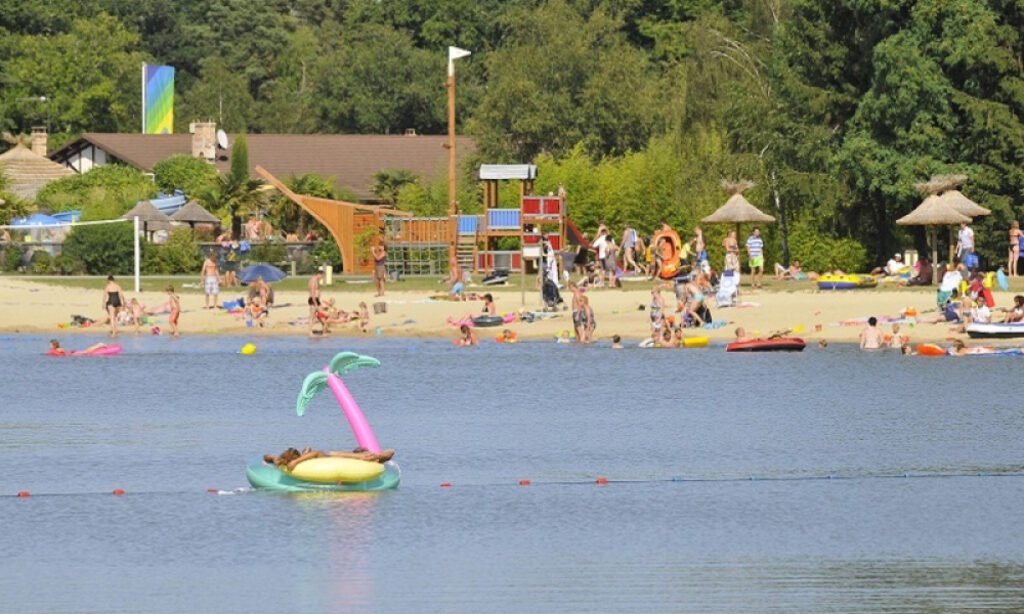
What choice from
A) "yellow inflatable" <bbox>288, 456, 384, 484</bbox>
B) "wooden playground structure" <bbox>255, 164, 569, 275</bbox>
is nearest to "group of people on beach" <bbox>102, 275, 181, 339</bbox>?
"wooden playground structure" <bbox>255, 164, 569, 275</bbox>

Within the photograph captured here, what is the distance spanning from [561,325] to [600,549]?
2281cm

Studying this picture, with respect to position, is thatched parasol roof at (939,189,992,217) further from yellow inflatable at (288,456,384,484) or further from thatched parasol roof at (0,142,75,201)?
thatched parasol roof at (0,142,75,201)

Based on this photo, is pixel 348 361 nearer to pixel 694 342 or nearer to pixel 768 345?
pixel 694 342

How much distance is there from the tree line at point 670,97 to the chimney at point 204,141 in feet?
38.8

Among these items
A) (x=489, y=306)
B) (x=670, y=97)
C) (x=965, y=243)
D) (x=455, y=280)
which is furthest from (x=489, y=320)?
(x=670, y=97)

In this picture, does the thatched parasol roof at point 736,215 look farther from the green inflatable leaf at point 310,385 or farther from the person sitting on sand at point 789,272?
the green inflatable leaf at point 310,385

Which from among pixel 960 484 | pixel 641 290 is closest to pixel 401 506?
pixel 960 484

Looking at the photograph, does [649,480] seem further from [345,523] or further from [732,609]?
[732,609]

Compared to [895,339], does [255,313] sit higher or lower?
higher

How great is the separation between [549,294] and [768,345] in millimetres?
6025

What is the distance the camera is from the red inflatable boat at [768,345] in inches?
1678

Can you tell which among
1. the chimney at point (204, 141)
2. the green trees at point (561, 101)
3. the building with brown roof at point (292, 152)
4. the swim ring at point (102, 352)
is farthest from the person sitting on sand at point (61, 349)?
the chimney at point (204, 141)

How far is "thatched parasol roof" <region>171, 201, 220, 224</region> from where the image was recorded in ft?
203

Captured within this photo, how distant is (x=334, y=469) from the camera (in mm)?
25797
